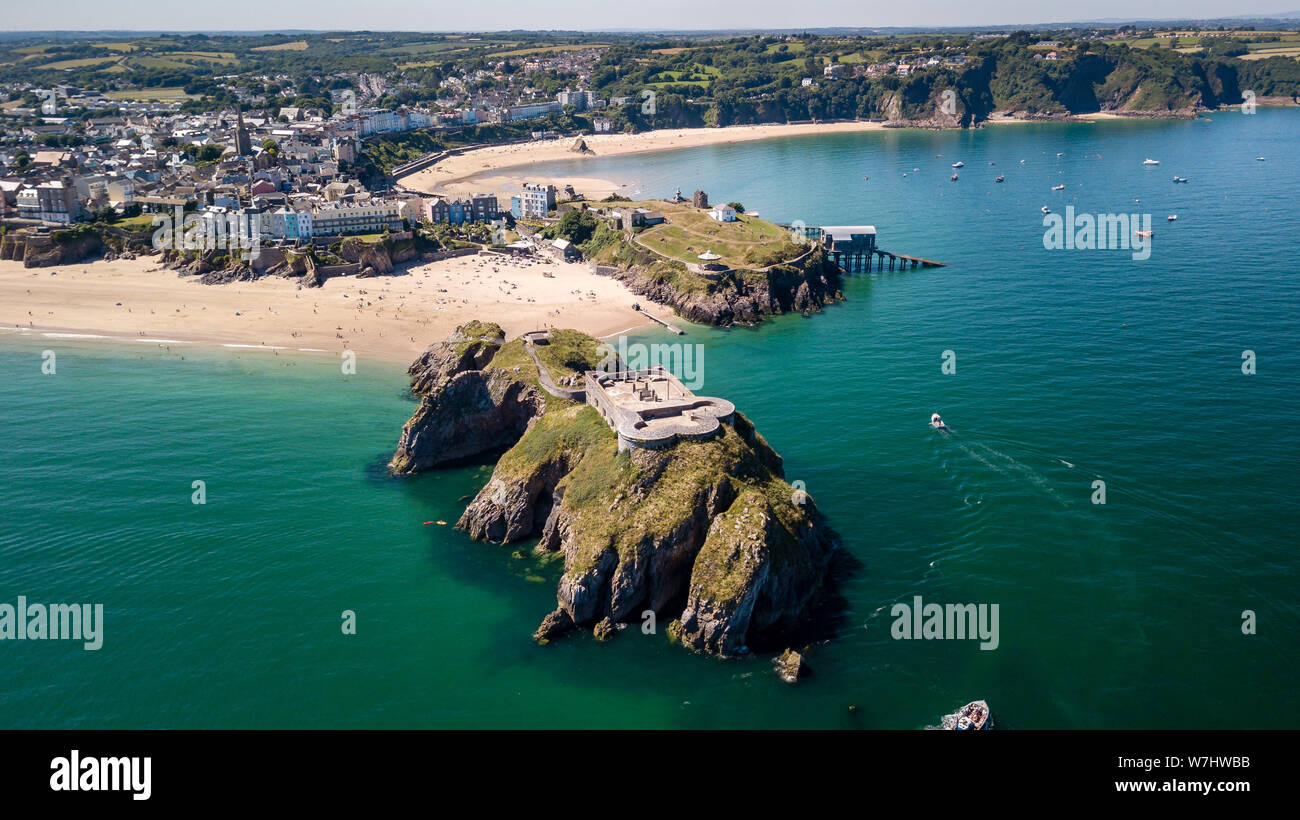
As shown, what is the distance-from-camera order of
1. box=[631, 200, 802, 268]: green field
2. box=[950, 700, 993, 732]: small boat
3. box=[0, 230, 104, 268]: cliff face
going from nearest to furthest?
box=[950, 700, 993, 732]: small boat
box=[631, 200, 802, 268]: green field
box=[0, 230, 104, 268]: cliff face

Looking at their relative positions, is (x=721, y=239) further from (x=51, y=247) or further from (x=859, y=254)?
(x=51, y=247)

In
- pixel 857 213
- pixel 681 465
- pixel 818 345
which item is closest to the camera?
pixel 681 465

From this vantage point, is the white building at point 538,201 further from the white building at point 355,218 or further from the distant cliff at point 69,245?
the distant cliff at point 69,245

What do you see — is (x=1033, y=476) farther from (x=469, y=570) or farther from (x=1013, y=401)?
(x=469, y=570)

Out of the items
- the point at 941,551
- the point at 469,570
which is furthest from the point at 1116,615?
the point at 469,570

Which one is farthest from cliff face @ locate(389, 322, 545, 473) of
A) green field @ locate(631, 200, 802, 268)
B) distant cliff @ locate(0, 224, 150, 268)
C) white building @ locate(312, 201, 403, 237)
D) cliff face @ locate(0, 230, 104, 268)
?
cliff face @ locate(0, 230, 104, 268)

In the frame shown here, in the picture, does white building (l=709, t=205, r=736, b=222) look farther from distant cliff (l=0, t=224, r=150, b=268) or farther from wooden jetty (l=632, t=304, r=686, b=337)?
distant cliff (l=0, t=224, r=150, b=268)
